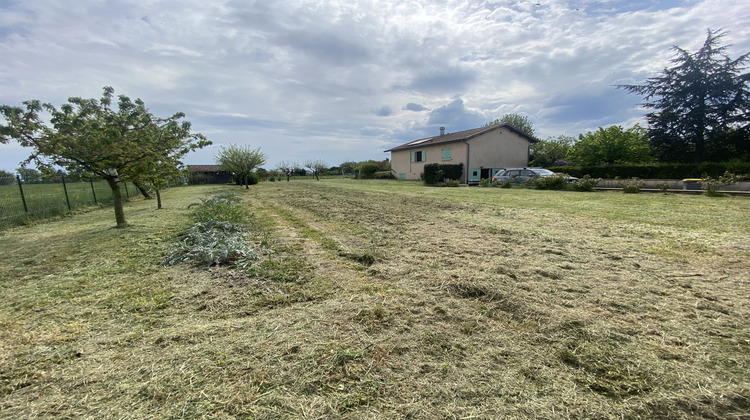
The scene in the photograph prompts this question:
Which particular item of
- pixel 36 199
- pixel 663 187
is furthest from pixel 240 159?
pixel 663 187

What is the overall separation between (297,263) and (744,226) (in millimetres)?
7476

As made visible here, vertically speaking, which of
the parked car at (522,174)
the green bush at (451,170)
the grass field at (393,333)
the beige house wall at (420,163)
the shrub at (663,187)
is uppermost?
the beige house wall at (420,163)

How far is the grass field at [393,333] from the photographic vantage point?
1.56 metres

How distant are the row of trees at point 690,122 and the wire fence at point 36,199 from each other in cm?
3018

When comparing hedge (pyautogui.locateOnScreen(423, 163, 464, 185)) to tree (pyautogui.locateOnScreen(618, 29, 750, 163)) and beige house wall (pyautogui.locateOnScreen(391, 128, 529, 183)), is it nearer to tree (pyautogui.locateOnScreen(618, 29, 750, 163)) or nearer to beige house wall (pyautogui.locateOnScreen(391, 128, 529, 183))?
beige house wall (pyautogui.locateOnScreen(391, 128, 529, 183))

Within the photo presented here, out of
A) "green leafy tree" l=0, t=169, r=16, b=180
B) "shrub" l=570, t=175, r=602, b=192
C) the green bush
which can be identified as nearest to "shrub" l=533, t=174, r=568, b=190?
"shrub" l=570, t=175, r=602, b=192

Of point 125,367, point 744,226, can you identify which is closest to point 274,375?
point 125,367

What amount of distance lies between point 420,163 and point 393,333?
90.0 ft

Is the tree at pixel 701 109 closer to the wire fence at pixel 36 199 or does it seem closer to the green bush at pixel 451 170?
the green bush at pixel 451 170

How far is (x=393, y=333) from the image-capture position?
2166 mm

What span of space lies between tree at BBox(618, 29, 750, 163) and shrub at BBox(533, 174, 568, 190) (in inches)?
560

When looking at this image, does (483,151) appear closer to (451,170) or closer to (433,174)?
(451,170)

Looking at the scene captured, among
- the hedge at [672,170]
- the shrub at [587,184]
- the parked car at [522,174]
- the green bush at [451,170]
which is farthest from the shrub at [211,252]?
the hedge at [672,170]

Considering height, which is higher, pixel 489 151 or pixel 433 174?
pixel 489 151
